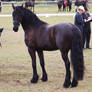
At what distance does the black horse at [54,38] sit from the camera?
8.64 metres

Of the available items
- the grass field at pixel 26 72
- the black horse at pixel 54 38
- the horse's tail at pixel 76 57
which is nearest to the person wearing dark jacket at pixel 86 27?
the grass field at pixel 26 72

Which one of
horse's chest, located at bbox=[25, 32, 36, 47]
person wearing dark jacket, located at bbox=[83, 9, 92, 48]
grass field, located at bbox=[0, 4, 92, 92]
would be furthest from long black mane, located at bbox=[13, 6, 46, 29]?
person wearing dark jacket, located at bbox=[83, 9, 92, 48]

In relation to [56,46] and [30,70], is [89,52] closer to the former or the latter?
[30,70]

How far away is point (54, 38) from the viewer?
351 inches

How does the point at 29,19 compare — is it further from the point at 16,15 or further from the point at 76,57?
the point at 76,57

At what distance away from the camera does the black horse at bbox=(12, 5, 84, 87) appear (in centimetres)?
864

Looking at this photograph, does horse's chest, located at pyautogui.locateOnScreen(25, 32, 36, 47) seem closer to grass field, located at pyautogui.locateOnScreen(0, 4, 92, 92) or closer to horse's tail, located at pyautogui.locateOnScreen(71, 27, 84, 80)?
grass field, located at pyautogui.locateOnScreen(0, 4, 92, 92)

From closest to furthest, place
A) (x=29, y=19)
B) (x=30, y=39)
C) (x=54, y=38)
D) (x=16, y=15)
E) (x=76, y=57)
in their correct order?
(x=76, y=57) → (x=54, y=38) → (x=16, y=15) → (x=30, y=39) → (x=29, y=19)

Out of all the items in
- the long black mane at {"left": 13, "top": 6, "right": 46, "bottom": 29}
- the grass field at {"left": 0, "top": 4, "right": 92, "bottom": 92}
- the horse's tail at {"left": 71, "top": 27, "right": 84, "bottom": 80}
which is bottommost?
the grass field at {"left": 0, "top": 4, "right": 92, "bottom": 92}

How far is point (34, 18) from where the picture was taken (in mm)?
9625

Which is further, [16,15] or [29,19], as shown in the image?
[29,19]

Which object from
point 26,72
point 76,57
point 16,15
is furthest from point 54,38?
point 26,72

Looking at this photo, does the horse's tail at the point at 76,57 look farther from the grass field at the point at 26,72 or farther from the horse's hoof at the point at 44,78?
the horse's hoof at the point at 44,78

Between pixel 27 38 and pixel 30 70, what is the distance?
2.15 metres
